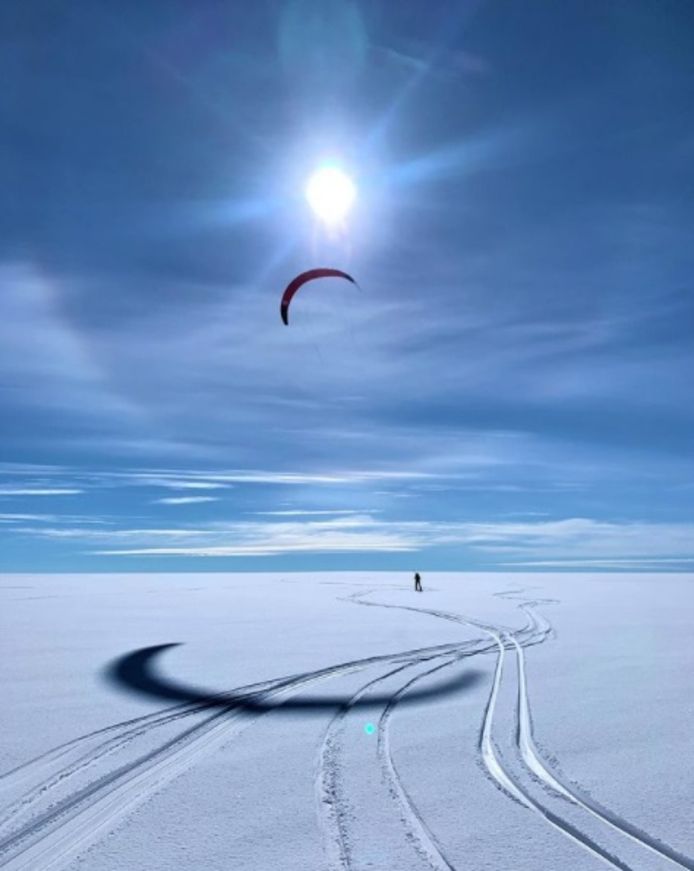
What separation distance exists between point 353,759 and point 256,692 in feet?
13.0

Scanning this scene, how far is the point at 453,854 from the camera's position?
5.52m

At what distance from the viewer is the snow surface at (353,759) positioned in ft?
18.5

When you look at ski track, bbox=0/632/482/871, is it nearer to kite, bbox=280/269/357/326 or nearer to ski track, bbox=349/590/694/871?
ski track, bbox=349/590/694/871

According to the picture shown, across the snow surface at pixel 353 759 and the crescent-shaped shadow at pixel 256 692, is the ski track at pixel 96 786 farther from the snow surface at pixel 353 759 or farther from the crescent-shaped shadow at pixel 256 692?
the crescent-shaped shadow at pixel 256 692

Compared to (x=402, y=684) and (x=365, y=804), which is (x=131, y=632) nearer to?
(x=402, y=684)

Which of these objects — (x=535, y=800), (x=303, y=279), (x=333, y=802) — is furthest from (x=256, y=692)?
(x=303, y=279)

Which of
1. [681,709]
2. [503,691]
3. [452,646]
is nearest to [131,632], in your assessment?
[452,646]

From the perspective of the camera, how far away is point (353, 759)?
25.8 feet

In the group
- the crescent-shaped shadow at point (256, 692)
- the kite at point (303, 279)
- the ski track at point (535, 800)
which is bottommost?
the ski track at point (535, 800)

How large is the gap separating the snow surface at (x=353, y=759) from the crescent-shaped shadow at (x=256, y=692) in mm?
83

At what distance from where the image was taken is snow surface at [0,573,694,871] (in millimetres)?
5652

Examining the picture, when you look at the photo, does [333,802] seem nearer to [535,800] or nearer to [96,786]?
[535,800]

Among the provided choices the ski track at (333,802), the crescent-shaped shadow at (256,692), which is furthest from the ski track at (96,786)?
the ski track at (333,802)

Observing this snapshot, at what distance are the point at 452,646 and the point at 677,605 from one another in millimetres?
19623
